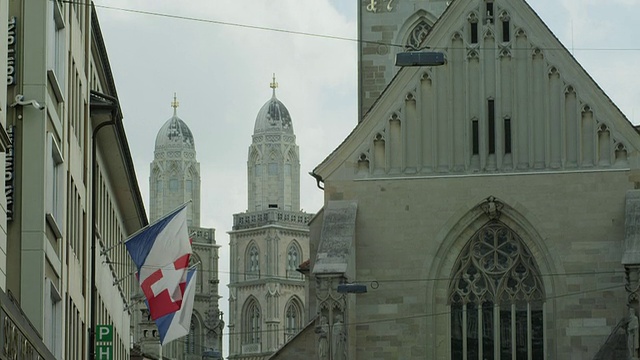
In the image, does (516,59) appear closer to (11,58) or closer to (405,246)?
(405,246)

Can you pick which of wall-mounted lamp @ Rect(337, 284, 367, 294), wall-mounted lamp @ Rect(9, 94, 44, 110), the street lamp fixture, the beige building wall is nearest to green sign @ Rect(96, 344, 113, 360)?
wall-mounted lamp @ Rect(337, 284, 367, 294)

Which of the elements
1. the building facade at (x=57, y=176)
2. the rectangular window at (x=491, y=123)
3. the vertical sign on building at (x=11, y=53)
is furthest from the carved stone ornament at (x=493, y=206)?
the vertical sign on building at (x=11, y=53)

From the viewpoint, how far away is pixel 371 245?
48.6 metres

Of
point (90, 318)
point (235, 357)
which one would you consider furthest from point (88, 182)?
point (235, 357)

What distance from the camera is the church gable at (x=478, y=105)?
4800cm

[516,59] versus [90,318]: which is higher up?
[516,59]

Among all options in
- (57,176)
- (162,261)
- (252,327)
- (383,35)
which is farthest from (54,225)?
(252,327)

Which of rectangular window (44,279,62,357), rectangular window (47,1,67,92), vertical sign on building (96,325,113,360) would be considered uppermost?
rectangular window (47,1,67,92)

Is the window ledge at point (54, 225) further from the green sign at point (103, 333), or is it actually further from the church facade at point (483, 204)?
the church facade at point (483, 204)

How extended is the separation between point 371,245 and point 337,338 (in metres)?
3.09

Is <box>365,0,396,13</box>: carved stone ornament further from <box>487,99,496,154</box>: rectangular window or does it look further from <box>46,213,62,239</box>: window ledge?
<box>46,213,62,239</box>: window ledge

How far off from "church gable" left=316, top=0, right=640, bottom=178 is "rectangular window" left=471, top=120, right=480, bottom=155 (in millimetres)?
22

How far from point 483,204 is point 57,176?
18.9m

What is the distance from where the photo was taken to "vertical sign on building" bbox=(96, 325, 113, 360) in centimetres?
3925
